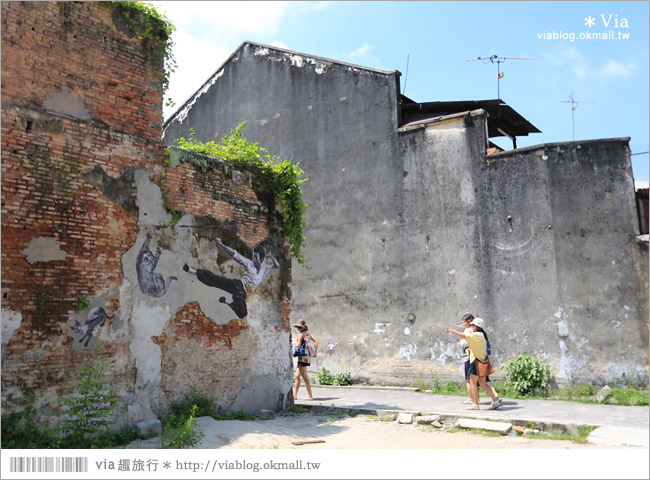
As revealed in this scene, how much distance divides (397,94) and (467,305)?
5543 millimetres

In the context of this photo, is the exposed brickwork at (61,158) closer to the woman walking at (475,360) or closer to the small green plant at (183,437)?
the small green plant at (183,437)

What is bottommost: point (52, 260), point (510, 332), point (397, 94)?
point (510, 332)

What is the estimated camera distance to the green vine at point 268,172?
32.7 feet

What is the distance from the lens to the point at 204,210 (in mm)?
9219

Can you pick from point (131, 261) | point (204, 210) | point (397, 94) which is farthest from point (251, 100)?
point (131, 261)

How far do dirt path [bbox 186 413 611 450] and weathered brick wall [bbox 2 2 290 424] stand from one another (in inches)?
43.3

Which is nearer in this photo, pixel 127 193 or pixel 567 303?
pixel 127 193

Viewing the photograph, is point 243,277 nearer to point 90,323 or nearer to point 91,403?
point 90,323

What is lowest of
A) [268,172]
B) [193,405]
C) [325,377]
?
[325,377]

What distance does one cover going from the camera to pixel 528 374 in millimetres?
11234

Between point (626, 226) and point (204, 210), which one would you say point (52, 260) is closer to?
point (204, 210)

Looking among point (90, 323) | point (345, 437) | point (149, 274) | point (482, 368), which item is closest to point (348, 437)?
point (345, 437)

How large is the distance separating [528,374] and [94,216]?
28.7 feet

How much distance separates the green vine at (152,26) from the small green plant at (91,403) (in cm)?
426
